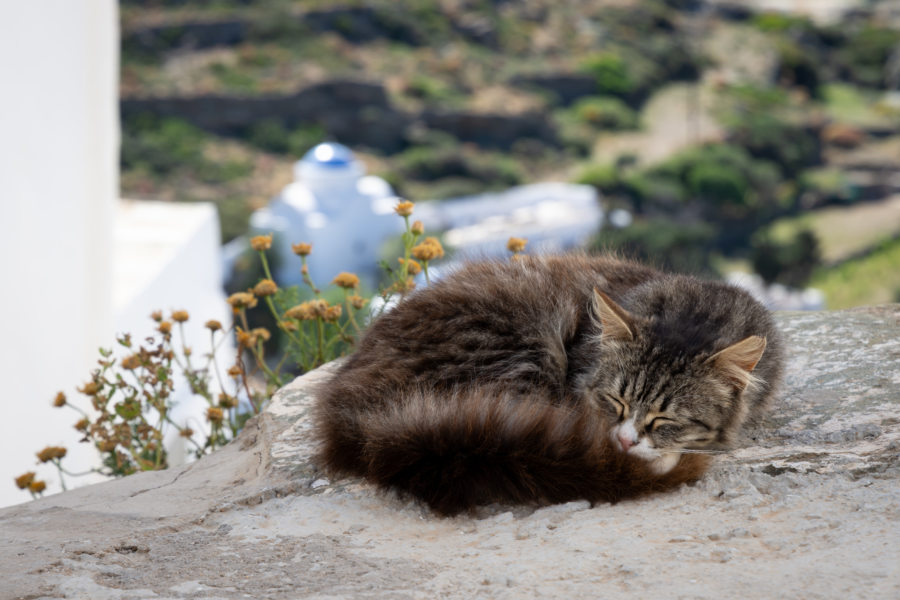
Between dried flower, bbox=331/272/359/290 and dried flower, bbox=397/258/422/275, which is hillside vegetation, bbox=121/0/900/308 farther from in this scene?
dried flower, bbox=331/272/359/290

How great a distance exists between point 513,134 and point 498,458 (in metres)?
31.1

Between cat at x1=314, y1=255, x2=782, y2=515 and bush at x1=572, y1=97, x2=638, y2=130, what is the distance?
107ft

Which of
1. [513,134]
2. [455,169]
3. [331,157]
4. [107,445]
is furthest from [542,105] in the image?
[107,445]

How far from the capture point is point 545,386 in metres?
2.15

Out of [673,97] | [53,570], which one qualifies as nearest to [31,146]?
[53,570]

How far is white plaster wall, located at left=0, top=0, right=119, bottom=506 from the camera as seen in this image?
13.0 feet

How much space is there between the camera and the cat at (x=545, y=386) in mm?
1781

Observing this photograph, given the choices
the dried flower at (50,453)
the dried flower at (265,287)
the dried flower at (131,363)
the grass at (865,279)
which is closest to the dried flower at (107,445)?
the dried flower at (50,453)

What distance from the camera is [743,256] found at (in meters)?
26.0

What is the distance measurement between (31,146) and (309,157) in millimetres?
13647

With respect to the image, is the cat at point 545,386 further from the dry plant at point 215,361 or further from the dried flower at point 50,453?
the dried flower at point 50,453

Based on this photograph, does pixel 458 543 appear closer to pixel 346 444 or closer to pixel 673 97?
pixel 346 444

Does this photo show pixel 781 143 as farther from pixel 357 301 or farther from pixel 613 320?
pixel 613 320

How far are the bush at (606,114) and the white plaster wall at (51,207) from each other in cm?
2994
